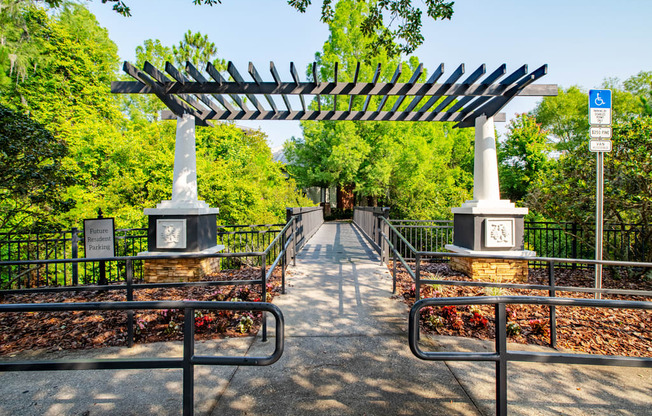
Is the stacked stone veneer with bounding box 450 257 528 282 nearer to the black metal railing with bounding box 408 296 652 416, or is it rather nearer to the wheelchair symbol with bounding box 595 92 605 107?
the wheelchair symbol with bounding box 595 92 605 107

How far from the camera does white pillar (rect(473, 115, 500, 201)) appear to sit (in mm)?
6492

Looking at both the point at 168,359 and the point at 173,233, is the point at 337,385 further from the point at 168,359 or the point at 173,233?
the point at 173,233

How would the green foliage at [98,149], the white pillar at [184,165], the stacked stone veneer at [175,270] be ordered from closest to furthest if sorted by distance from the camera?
the stacked stone veneer at [175,270], the white pillar at [184,165], the green foliage at [98,149]

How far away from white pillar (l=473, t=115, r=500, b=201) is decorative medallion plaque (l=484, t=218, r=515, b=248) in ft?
1.66

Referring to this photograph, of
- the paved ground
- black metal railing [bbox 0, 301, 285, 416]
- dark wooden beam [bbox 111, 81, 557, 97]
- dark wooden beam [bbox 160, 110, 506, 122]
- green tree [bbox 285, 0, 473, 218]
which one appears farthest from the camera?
green tree [bbox 285, 0, 473, 218]

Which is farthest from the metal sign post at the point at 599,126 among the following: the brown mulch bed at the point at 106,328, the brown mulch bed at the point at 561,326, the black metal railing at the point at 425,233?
the brown mulch bed at the point at 106,328

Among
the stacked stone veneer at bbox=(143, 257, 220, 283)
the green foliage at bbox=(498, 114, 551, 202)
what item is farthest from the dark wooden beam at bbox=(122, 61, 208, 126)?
the green foliage at bbox=(498, 114, 551, 202)

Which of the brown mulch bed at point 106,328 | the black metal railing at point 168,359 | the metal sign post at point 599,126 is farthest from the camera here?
the metal sign post at point 599,126

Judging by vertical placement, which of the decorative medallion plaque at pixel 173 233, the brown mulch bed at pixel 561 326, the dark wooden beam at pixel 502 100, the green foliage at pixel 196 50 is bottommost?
the brown mulch bed at pixel 561 326

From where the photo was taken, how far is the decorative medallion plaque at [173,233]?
20.4ft

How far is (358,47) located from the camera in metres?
20.0

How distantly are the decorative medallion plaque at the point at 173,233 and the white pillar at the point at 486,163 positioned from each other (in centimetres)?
631

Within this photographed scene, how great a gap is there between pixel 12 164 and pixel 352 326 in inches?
271

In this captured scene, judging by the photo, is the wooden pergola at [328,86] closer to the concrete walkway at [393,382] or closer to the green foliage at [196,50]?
the concrete walkway at [393,382]
